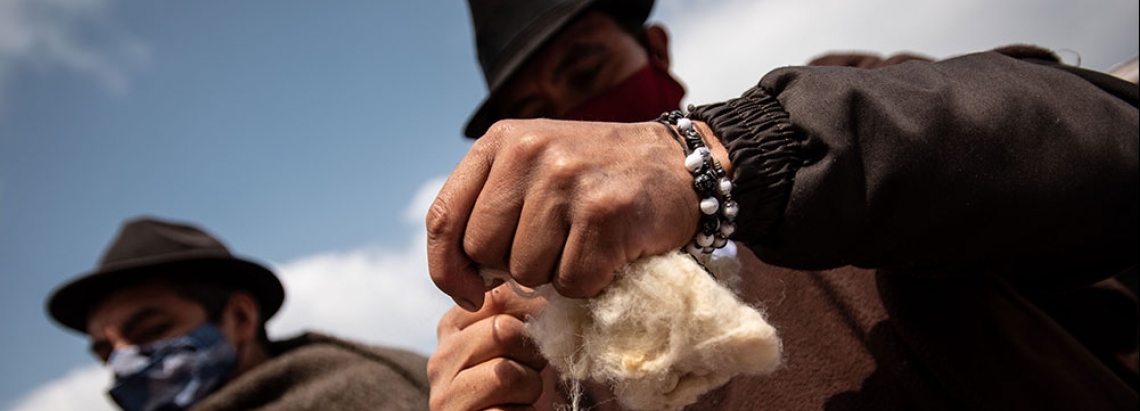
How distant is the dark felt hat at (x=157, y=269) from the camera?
3385mm

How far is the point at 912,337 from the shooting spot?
1.30 m

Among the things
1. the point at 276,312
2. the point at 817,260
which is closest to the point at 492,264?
the point at 817,260

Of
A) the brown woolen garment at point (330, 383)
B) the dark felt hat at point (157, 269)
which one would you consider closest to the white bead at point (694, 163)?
the brown woolen garment at point (330, 383)

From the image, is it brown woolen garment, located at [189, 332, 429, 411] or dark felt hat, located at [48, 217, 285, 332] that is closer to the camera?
brown woolen garment, located at [189, 332, 429, 411]

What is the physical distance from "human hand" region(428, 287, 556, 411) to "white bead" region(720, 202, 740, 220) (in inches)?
13.2

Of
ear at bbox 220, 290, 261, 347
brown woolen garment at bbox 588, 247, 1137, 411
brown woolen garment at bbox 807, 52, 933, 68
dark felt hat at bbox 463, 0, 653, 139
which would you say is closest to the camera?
brown woolen garment at bbox 588, 247, 1137, 411

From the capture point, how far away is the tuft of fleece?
2.71 ft

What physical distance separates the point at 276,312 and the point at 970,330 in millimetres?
3498

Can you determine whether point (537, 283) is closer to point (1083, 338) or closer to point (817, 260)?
point (817, 260)

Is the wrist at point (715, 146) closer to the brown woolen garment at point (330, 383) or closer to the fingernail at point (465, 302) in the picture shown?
the fingernail at point (465, 302)

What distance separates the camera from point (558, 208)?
0.83 metres

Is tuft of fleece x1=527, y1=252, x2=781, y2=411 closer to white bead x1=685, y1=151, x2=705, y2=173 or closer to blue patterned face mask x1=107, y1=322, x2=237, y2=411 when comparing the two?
white bead x1=685, y1=151, x2=705, y2=173

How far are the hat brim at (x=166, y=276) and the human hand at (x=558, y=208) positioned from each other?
306 centimetres

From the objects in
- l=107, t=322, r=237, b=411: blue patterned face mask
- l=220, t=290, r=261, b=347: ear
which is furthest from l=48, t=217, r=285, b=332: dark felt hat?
l=107, t=322, r=237, b=411: blue patterned face mask
